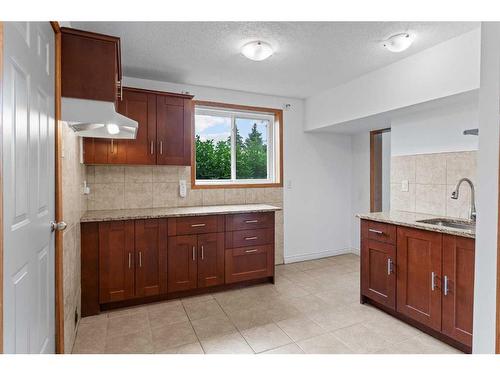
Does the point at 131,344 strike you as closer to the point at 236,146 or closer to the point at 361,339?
the point at 361,339

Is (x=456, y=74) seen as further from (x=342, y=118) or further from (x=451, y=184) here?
(x=342, y=118)

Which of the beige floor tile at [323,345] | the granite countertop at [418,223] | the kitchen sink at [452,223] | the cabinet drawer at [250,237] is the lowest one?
the beige floor tile at [323,345]

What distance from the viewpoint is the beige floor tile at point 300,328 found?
2.22 m

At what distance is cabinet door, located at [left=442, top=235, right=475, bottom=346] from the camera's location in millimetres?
1916

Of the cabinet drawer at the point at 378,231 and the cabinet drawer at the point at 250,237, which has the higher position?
the cabinet drawer at the point at 378,231

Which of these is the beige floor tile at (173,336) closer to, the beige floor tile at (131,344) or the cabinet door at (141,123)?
the beige floor tile at (131,344)

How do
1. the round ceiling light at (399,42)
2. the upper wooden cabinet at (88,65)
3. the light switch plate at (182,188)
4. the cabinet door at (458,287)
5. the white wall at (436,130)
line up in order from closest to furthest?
the upper wooden cabinet at (88,65), the cabinet door at (458,287), the round ceiling light at (399,42), the white wall at (436,130), the light switch plate at (182,188)

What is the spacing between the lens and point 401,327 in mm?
2334

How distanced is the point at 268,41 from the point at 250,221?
71.1 inches

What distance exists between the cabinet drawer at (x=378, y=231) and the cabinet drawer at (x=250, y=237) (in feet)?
3.39

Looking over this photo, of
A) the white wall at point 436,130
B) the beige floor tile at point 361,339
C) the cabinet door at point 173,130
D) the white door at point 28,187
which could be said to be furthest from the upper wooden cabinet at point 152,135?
the white wall at point 436,130

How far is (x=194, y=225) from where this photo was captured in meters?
2.94
